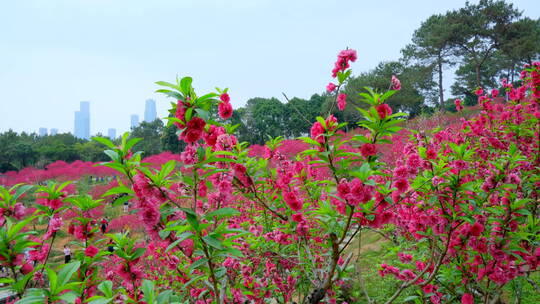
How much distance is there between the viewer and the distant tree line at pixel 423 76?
703 inches

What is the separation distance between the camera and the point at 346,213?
1791 millimetres

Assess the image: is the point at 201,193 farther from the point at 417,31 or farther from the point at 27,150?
the point at 27,150

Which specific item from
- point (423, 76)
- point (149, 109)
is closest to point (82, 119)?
point (149, 109)

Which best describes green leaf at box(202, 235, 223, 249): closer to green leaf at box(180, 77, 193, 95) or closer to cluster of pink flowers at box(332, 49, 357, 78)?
green leaf at box(180, 77, 193, 95)

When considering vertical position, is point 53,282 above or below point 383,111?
below

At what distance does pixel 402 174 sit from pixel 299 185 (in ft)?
3.31

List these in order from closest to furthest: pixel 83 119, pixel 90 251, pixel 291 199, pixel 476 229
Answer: pixel 90 251, pixel 476 229, pixel 291 199, pixel 83 119

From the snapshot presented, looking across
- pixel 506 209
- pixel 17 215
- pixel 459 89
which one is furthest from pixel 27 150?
pixel 459 89

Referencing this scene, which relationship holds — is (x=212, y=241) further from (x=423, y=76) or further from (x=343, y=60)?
(x=423, y=76)

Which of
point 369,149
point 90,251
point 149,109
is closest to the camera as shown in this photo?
point 369,149

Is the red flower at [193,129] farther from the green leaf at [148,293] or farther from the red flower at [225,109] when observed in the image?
the green leaf at [148,293]

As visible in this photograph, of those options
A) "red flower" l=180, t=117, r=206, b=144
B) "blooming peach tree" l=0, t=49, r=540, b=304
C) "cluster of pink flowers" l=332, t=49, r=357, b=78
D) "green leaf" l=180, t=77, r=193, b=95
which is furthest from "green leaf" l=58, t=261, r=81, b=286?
"cluster of pink flowers" l=332, t=49, r=357, b=78

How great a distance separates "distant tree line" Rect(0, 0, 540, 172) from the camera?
1784cm

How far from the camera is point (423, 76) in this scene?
21.3 m
